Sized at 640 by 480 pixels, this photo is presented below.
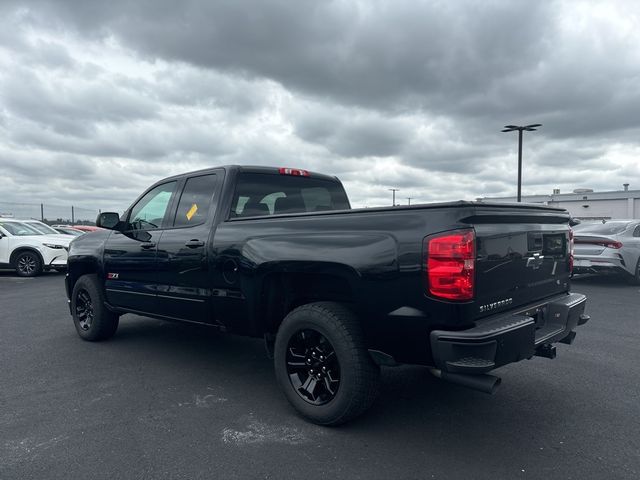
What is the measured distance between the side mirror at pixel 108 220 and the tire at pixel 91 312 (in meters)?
0.81

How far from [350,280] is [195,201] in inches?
81.2

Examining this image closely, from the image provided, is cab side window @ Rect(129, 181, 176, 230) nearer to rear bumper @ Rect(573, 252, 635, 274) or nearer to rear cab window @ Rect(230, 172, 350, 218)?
rear cab window @ Rect(230, 172, 350, 218)

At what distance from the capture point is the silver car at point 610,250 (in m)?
9.91

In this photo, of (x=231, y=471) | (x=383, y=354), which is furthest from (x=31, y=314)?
(x=383, y=354)

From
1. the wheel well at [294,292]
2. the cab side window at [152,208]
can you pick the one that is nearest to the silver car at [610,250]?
the wheel well at [294,292]

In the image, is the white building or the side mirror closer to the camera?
the side mirror

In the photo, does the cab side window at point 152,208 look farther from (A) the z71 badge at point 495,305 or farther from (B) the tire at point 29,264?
(B) the tire at point 29,264

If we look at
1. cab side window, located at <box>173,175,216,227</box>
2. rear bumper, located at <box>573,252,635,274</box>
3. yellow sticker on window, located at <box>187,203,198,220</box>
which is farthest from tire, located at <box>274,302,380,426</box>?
rear bumper, located at <box>573,252,635,274</box>

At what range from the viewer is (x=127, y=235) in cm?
507

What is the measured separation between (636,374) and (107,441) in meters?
4.56

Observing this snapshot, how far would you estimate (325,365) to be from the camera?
11.0 feet

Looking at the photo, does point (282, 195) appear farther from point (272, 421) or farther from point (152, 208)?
point (272, 421)

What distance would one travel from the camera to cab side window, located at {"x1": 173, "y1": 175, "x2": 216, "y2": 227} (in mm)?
4359

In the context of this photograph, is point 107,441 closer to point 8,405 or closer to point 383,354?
point 8,405
